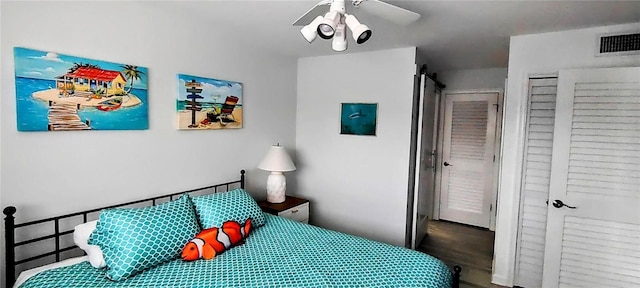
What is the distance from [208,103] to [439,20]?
198 cm

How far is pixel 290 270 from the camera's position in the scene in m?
1.79

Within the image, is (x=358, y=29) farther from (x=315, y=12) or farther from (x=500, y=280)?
(x=500, y=280)

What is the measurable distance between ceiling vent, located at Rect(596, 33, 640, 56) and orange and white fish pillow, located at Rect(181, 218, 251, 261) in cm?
299

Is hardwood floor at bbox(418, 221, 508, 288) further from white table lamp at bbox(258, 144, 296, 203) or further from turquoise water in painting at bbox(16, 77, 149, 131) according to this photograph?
turquoise water in painting at bbox(16, 77, 149, 131)

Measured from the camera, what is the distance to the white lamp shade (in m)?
3.21

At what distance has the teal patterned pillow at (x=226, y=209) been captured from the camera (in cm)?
223

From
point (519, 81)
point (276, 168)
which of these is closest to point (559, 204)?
point (519, 81)

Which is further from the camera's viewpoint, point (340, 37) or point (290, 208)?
point (290, 208)

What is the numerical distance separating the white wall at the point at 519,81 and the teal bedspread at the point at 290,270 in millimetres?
1321

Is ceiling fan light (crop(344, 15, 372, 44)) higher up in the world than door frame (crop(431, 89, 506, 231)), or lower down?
higher up

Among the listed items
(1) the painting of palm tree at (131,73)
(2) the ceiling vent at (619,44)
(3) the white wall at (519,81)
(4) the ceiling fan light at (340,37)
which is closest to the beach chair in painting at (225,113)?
(1) the painting of palm tree at (131,73)

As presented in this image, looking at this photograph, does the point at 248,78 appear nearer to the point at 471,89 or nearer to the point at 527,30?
the point at 527,30

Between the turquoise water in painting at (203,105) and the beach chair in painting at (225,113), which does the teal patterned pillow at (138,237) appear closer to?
the turquoise water in painting at (203,105)

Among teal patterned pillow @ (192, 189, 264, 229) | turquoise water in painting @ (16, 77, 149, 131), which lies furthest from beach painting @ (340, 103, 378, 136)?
turquoise water in painting @ (16, 77, 149, 131)
